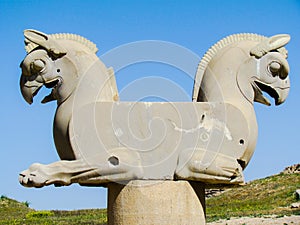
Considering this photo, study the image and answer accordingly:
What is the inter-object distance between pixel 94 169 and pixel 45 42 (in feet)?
4.74

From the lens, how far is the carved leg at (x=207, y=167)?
19.9ft

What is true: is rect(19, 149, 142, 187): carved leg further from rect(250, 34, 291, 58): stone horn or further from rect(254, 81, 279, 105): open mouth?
rect(250, 34, 291, 58): stone horn

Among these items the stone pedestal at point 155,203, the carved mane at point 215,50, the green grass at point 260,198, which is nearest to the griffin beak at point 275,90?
the carved mane at point 215,50

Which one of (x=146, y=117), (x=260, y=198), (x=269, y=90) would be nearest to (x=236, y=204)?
(x=260, y=198)

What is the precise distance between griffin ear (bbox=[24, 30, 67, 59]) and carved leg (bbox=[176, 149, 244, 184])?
1666 mm

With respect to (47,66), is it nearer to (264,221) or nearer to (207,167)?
(207,167)

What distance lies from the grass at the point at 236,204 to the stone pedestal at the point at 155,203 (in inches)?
689

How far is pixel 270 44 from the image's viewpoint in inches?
257

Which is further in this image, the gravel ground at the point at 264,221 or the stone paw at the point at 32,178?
the gravel ground at the point at 264,221

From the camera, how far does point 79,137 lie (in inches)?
243

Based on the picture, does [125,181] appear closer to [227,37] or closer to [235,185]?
[235,185]

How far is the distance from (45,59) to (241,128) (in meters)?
2.16

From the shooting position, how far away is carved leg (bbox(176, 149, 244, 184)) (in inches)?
239

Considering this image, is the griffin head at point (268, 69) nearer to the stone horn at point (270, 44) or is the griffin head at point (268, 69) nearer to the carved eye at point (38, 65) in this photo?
the stone horn at point (270, 44)
